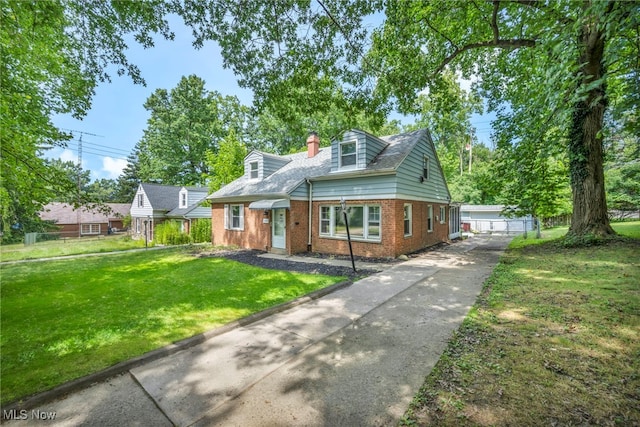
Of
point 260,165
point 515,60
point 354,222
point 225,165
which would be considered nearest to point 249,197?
point 260,165

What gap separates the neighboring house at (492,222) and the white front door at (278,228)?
2053cm

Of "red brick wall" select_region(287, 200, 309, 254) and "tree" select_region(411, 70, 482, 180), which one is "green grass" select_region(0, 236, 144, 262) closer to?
"red brick wall" select_region(287, 200, 309, 254)

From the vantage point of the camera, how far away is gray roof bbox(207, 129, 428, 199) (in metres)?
11.5

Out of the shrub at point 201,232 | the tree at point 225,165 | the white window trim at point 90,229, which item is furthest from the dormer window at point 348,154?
the white window trim at point 90,229

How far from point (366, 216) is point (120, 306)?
876 cm

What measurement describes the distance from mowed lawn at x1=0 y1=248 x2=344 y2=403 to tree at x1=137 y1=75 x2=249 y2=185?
2474 cm

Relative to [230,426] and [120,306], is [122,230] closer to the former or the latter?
[120,306]

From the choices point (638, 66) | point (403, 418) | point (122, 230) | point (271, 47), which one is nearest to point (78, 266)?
point (271, 47)

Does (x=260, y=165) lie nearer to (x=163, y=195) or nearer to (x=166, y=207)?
(x=166, y=207)

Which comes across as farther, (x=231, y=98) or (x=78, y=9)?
(x=231, y=98)

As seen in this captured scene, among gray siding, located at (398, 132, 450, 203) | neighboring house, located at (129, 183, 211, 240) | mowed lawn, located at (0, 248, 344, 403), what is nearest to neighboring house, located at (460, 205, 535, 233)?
gray siding, located at (398, 132, 450, 203)

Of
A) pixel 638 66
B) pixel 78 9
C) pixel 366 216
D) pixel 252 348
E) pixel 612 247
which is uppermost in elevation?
pixel 78 9

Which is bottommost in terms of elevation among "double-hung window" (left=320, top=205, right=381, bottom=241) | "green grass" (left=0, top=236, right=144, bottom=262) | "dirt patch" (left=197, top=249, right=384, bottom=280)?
"green grass" (left=0, top=236, right=144, bottom=262)

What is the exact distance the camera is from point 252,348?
3.85m
